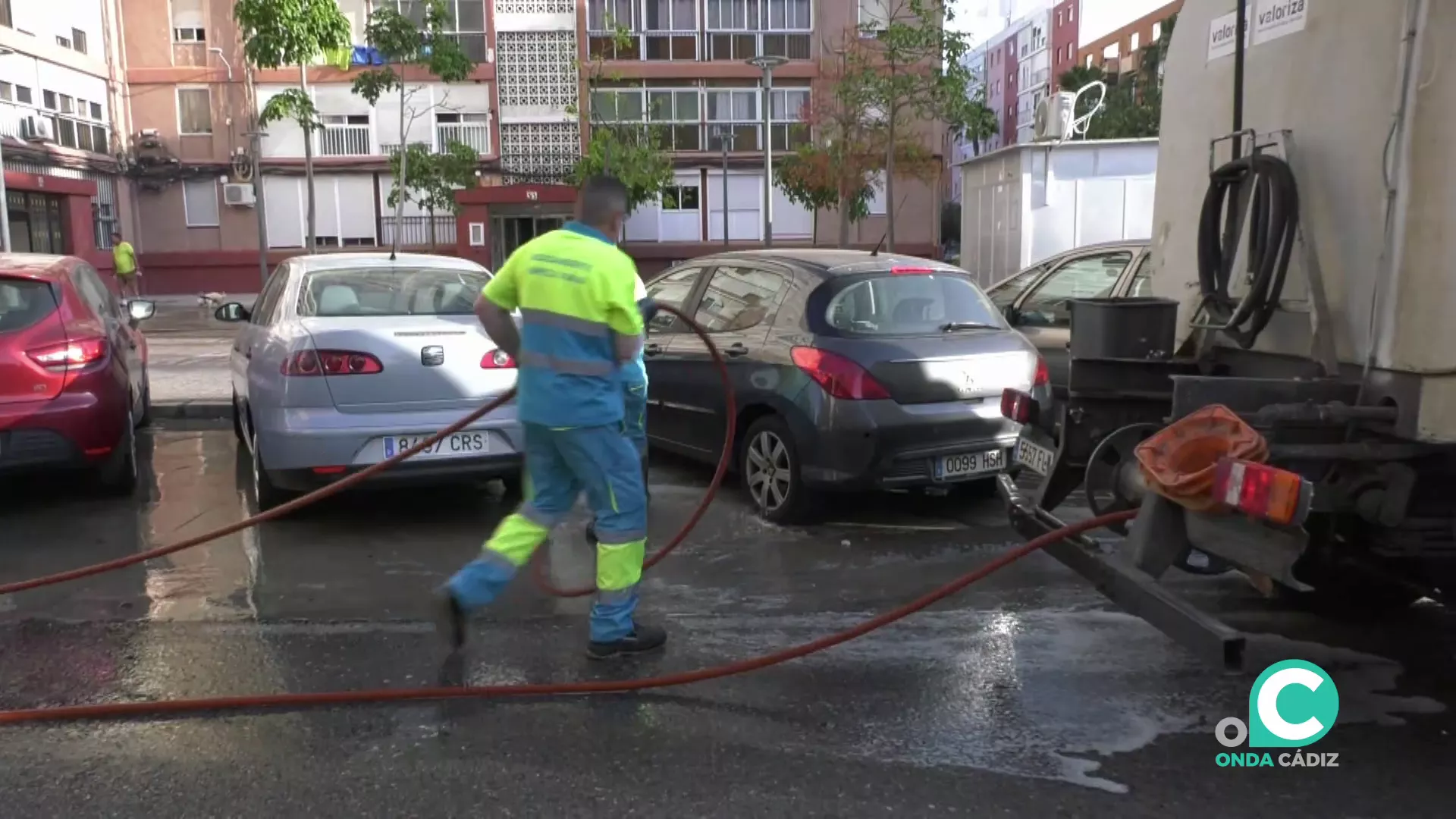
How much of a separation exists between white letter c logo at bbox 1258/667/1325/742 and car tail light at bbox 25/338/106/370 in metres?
6.34

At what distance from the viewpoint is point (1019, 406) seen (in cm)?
510

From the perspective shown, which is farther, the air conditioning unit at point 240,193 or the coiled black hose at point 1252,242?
the air conditioning unit at point 240,193

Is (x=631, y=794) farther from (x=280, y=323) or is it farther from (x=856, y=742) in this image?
(x=280, y=323)

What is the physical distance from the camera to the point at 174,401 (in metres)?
10.9

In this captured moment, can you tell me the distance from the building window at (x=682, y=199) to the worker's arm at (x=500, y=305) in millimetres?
30935

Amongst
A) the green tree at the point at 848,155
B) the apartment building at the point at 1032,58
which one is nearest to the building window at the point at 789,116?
the green tree at the point at 848,155

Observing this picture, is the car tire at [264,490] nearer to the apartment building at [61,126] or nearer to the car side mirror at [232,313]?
the car side mirror at [232,313]

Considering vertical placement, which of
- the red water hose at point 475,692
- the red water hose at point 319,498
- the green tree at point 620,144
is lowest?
the red water hose at point 475,692

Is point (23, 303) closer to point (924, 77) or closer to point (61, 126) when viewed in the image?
point (924, 77)

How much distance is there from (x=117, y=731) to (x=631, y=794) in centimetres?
183

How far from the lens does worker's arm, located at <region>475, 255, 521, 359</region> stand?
14.3ft

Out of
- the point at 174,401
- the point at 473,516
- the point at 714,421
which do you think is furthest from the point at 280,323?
the point at 174,401

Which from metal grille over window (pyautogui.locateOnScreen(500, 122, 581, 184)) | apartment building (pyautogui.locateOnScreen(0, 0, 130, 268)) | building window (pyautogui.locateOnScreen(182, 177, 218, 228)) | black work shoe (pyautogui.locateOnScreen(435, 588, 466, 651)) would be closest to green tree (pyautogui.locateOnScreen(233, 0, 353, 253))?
apartment building (pyautogui.locateOnScreen(0, 0, 130, 268))

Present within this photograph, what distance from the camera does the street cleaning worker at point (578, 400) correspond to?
4.22m
